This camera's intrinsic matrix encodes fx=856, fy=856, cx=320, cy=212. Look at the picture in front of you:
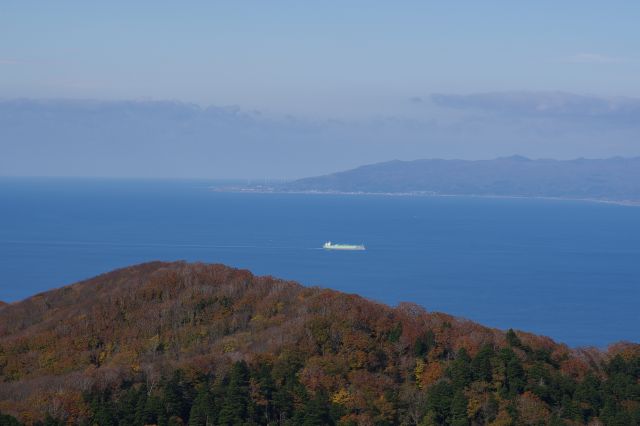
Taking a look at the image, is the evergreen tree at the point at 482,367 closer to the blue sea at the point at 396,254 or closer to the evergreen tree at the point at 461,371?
the evergreen tree at the point at 461,371

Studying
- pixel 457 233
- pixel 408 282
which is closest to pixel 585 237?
pixel 457 233

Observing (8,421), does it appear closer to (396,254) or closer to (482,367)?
(482,367)

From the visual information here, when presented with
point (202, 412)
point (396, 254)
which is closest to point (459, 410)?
point (202, 412)

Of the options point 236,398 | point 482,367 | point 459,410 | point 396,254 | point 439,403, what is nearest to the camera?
point 236,398

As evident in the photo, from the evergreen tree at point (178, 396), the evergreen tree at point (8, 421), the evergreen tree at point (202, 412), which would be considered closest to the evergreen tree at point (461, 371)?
the evergreen tree at point (202, 412)

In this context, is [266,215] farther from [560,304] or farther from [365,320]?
[365,320]

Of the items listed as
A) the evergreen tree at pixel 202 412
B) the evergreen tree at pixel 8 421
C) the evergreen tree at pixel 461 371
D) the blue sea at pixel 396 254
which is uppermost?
the evergreen tree at pixel 461 371

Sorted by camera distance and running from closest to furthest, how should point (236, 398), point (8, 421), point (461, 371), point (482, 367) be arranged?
1. point (8, 421)
2. point (236, 398)
3. point (461, 371)
4. point (482, 367)
